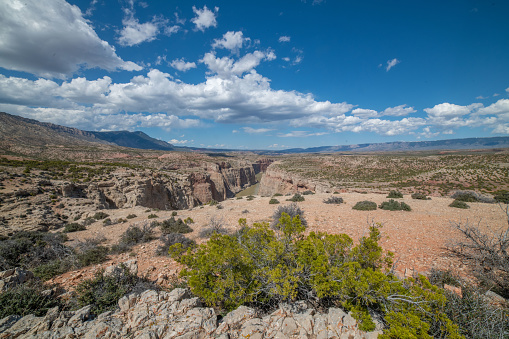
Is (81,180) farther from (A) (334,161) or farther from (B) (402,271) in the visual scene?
(A) (334,161)

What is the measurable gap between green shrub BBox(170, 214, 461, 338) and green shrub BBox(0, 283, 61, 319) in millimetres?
2879

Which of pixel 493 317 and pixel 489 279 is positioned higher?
pixel 493 317

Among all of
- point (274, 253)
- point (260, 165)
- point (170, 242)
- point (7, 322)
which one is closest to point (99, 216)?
point (170, 242)

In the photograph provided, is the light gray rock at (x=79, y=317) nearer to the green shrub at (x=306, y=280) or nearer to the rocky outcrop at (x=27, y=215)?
the green shrub at (x=306, y=280)

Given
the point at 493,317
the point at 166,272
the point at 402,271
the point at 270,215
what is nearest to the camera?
the point at 493,317

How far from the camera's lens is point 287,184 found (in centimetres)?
4428

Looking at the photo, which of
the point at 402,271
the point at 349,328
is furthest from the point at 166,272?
the point at 402,271

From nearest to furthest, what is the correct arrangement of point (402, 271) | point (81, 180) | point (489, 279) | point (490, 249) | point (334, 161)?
point (489, 279)
point (490, 249)
point (402, 271)
point (81, 180)
point (334, 161)

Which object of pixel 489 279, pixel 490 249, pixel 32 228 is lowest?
pixel 32 228

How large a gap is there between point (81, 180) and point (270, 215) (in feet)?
67.4

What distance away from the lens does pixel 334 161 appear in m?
53.8

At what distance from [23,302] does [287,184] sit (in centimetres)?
4223

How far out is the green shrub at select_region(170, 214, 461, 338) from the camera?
10.0 ft

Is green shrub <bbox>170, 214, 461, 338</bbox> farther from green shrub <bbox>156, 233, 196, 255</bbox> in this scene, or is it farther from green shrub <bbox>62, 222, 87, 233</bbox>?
green shrub <bbox>62, 222, 87, 233</bbox>
